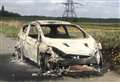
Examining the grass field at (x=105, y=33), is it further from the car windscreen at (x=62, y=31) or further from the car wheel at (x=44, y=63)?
the car wheel at (x=44, y=63)

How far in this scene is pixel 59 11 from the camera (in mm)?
10430

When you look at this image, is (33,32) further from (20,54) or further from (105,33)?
(105,33)

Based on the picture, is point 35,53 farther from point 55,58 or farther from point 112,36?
point 112,36

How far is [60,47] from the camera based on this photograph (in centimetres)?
1005

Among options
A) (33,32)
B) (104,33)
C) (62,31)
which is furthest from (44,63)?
(104,33)

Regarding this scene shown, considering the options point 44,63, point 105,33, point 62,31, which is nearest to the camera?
point 44,63

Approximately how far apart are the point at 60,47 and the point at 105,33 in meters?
1.06

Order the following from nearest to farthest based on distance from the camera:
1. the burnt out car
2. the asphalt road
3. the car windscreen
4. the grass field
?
the burnt out car
the asphalt road
the car windscreen
the grass field

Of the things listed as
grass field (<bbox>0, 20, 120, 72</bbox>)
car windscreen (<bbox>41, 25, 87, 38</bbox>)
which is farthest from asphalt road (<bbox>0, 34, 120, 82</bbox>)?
car windscreen (<bbox>41, 25, 87, 38</bbox>)

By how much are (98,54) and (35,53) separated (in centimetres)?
119

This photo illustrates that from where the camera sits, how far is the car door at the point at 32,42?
10.4m

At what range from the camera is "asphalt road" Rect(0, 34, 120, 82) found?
10156 mm

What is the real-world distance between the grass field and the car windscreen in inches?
5.8

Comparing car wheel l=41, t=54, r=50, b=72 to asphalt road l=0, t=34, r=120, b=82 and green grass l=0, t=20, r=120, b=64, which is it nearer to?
asphalt road l=0, t=34, r=120, b=82
